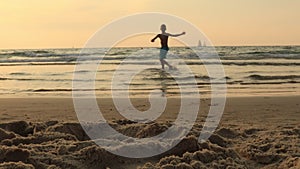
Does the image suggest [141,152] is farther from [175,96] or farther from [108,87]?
[108,87]

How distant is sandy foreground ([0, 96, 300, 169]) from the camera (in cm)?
386

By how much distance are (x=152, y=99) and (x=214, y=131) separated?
4.07 m

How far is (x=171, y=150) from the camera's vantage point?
428 centimetres

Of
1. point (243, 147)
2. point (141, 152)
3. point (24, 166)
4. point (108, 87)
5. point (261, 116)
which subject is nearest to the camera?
point (24, 166)

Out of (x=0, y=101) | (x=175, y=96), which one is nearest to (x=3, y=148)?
(x=0, y=101)

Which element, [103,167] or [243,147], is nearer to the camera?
[103,167]

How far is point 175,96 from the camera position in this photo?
394 inches

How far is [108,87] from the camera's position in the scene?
12.0m

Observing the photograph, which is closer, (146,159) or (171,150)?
(146,159)

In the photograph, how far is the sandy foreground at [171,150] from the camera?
152 inches

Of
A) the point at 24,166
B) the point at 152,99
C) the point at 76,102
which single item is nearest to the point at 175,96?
the point at 152,99

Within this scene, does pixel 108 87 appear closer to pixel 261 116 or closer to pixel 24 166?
pixel 261 116

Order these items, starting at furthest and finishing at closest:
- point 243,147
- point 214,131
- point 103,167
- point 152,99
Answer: point 152,99 < point 214,131 < point 243,147 < point 103,167

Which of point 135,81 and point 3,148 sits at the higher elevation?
point 135,81
